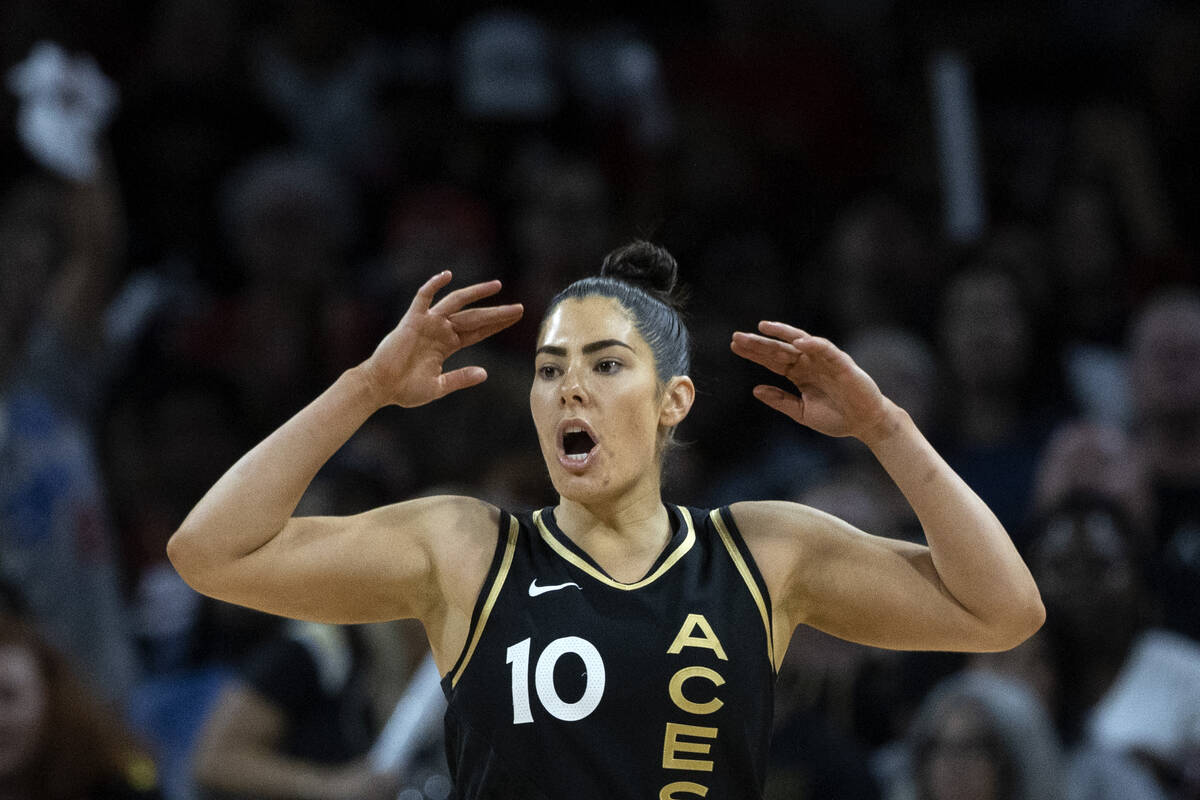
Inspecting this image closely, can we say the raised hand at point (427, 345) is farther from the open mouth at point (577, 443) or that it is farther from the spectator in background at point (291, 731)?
the spectator in background at point (291, 731)

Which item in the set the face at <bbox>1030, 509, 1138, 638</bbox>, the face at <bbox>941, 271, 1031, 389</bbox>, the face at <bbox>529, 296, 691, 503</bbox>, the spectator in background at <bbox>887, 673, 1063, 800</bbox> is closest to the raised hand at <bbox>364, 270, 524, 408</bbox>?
the face at <bbox>529, 296, 691, 503</bbox>

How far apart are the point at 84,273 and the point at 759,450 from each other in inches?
104

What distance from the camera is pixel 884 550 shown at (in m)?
3.10

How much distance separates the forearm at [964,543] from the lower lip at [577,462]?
1.76 feet

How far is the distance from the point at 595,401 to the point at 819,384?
43cm

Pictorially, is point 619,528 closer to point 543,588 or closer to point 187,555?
point 543,588

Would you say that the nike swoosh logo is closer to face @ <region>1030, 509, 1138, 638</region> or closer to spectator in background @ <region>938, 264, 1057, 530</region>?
face @ <region>1030, 509, 1138, 638</region>

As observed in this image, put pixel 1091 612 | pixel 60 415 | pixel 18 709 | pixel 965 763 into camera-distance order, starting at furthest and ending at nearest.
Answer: pixel 60 415 < pixel 1091 612 < pixel 18 709 < pixel 965 763

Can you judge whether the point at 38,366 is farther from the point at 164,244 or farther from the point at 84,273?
the point at 164,244

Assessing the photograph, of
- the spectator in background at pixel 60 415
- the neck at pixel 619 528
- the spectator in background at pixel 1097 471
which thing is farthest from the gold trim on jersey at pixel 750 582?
the spectator in background at pixel 60 415

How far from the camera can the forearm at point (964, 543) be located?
2996 millimetres

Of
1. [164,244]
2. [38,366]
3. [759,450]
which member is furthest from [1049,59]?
[38,366]

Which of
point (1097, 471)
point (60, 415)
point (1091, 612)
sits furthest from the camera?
point (60, 415)

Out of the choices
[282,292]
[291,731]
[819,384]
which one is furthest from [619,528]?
[282,292]
